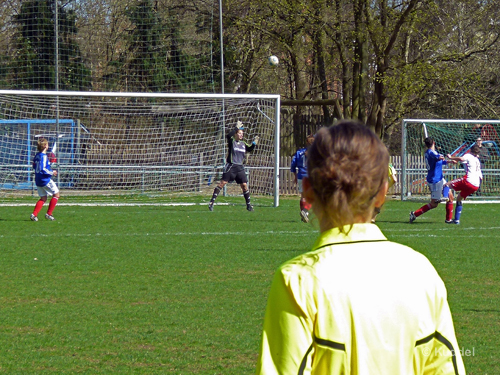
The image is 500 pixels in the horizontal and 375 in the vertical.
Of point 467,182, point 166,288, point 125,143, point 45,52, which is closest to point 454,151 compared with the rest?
point 467,182

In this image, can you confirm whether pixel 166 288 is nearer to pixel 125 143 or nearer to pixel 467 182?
pixel 467 182

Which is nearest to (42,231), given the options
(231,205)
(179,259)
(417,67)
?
(179,259)

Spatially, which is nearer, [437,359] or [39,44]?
[437,359]

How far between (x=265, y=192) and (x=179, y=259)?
1257 cm

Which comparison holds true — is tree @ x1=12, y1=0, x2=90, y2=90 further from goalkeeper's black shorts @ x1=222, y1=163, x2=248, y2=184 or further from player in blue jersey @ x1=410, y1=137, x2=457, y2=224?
player in blue jersey @ x1=410, y1=137, x2=457, y2=224

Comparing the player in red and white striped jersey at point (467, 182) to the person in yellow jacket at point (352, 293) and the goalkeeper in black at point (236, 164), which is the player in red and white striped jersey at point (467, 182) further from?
the person in yellow jacket at point (352, 293)

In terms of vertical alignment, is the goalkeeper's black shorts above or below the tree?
below

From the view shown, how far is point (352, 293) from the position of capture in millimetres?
1680

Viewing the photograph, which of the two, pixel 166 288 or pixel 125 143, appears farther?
pixel 125 143

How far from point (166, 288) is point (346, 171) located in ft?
19.6

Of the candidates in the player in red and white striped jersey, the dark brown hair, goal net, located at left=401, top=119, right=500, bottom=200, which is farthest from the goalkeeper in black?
the dark brown hair

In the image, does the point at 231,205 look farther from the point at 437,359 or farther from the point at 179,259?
Answer: the point at 437,359

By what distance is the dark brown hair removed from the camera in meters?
1.74

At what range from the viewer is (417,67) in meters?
22.8
